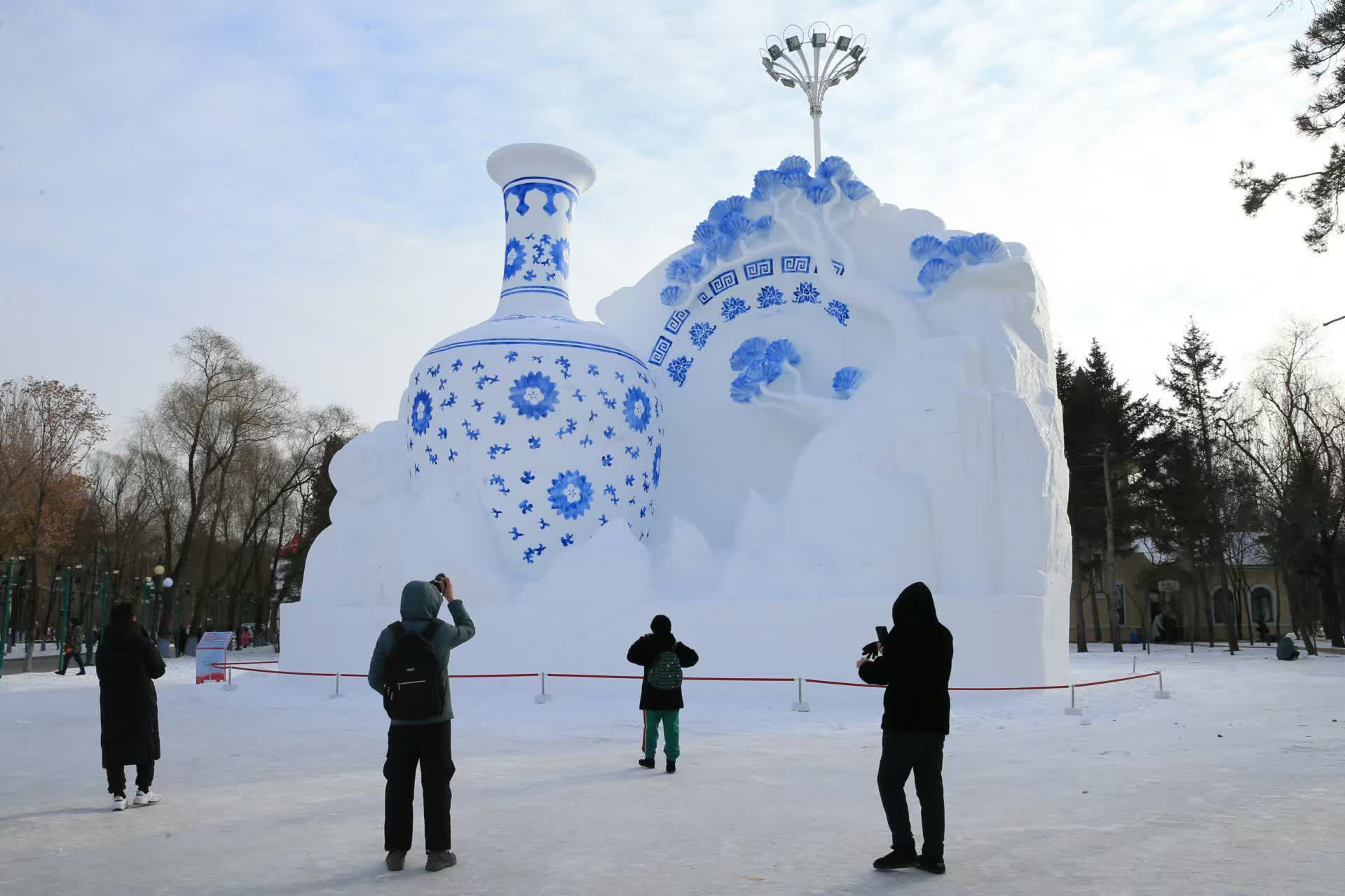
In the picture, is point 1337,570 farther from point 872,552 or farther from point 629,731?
point 629,731

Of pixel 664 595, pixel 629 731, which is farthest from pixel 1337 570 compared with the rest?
pixel 629 731

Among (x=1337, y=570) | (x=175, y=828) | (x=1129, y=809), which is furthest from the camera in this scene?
(x=1337, y=570)

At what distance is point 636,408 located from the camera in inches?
527

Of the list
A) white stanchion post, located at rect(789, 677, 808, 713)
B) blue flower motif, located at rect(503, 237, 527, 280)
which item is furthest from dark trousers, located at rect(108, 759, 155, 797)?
blue flower motif, located at rect(503, 237, 527, 280)

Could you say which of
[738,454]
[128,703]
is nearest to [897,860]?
[128,703]

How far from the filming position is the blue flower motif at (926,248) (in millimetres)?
12602

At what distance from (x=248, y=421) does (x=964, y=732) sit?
24.1 m

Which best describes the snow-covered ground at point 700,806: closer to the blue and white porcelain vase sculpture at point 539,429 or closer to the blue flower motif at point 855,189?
the blue and white porcelain vase sculpture at point 539,429

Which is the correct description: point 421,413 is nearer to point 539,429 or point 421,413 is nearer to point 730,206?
point 539,429

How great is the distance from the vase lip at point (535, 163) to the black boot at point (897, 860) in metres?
11.7

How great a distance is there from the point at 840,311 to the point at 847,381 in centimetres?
115

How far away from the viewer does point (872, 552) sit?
11.3 m

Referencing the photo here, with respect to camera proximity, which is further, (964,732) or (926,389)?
(926,389)

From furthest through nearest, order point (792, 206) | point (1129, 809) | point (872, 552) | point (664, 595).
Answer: point (792, 206) < point (664, 595) < point (872, 552) < point (1129, 809)
